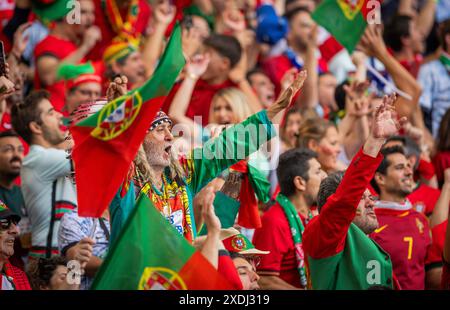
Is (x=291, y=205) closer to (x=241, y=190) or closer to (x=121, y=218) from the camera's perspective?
(x=241, y=190)

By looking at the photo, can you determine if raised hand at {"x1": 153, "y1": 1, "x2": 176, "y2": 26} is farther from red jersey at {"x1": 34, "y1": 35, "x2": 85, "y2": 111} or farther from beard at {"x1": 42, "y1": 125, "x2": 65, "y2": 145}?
beard at {"x1": 42, "y1": 125, "x2": 65, "y2": 145}

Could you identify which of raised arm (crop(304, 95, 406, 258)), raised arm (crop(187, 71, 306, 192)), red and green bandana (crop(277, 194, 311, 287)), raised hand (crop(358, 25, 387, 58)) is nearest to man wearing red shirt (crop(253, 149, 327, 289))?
red and green bandana (crop(277, 194, 311, 287))

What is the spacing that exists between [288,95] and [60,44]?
398 cm

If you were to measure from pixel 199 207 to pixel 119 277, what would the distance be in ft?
7.99

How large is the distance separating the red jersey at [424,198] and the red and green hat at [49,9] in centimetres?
378

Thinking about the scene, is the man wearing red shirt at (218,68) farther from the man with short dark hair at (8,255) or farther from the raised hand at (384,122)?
the raised hand at (384,122)

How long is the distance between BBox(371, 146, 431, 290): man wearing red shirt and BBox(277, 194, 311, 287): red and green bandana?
52cm

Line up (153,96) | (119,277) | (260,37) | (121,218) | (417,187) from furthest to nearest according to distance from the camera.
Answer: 1. (260,37)
2. (417,187)
3. (121,218)
4. (153,96)
5. (119,277)

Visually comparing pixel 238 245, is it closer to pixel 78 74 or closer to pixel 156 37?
pixel 78 74

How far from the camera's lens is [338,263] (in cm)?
657

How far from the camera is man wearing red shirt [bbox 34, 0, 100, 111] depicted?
9.58 meters

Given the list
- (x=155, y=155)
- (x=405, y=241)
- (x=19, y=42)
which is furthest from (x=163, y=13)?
(x=155, y=155)

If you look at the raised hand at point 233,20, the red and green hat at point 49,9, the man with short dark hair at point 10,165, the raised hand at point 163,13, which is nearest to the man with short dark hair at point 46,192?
the man with short dark hair at point 10,165

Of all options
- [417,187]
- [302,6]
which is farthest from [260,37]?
[417,187]
